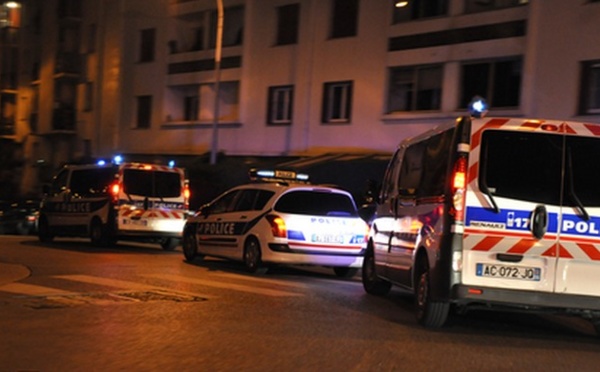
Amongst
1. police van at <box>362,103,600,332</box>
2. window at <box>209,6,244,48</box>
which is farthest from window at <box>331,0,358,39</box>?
police van at <box>362,103,600,332</box>

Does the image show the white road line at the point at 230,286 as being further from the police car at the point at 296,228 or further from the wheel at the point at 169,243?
the wheel at the point at 169,243

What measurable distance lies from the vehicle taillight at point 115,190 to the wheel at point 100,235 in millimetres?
738

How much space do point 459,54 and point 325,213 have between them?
10.4 meters

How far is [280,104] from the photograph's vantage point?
2811 centimetres

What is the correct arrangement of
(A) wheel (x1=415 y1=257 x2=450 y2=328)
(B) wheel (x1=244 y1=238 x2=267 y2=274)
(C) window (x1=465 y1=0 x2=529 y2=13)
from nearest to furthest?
(A) wheel (x1=415 y1=257 x2=450 y2=328) → (B) wheel (x1=244 y1=238 x2=267 y2=274) → (C) window (x1=465 y1=0 x2=529 y2=13)

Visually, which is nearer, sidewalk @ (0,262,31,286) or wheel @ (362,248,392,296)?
wheel @ (362,248,392,296)

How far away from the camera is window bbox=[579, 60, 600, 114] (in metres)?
19.4

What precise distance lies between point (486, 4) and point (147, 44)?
16752 mm

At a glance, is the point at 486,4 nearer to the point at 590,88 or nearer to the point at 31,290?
the point at 590,88

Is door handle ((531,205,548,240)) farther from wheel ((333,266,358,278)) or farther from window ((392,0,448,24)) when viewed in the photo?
window ((392,0,448,24))

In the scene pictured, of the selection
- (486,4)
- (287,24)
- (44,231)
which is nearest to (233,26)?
(287,24)

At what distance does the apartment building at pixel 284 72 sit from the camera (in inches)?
808

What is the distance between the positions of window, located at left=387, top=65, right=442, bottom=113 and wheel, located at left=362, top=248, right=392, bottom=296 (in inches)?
467

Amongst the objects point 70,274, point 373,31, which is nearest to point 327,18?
point 373,31
